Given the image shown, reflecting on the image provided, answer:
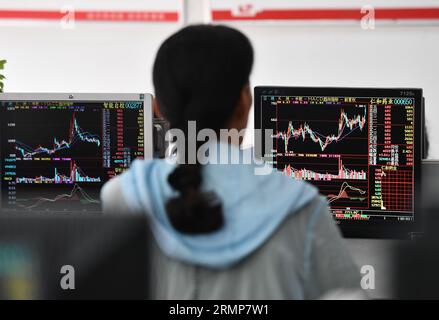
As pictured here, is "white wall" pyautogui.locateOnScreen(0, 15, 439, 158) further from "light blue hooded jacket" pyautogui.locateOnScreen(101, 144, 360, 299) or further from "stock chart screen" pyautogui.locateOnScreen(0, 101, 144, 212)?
"light blue hooded jacket" pyautogui.locateOnScreen(101, 144, 360, 299)

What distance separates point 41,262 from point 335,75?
3.96m

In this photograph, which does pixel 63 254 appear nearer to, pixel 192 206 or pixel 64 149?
pixel 192 206

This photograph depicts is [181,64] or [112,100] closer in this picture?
[181,64]

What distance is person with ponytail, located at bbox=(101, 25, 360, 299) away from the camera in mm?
609

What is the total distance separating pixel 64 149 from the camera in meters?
1.58

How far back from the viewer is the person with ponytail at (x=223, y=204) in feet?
2.00

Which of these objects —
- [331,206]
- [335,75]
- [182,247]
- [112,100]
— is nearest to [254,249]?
[182,247]

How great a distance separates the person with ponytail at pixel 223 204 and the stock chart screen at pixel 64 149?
814mm

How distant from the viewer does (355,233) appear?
4.71 feet

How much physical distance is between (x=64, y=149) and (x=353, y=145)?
0.81 m

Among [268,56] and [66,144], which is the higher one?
[268,56]

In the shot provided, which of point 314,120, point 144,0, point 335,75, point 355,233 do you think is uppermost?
point 144,0

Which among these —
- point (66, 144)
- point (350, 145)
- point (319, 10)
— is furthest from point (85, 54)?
point (350, 145)
